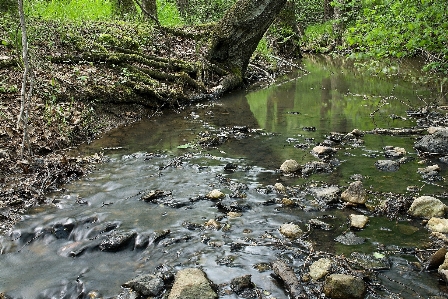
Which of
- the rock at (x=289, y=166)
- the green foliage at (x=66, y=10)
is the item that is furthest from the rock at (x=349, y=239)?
the green foliage at (x=66, y=10)

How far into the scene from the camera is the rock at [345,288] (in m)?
2.73

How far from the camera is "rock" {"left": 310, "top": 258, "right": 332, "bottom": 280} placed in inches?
115

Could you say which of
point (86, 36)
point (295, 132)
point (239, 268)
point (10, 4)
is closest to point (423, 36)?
point (295, 132)

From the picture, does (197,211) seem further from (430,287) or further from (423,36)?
(423,36)

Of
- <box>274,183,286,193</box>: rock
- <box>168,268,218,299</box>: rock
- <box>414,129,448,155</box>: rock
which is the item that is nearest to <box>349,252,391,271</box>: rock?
<box>168,268,218,299</box>: rock

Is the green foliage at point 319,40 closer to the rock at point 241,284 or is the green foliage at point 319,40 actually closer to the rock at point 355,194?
the rock at point 355,194

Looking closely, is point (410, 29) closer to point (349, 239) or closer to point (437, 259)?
point (349, 239)

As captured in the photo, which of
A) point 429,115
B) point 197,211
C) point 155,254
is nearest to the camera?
point 155,254

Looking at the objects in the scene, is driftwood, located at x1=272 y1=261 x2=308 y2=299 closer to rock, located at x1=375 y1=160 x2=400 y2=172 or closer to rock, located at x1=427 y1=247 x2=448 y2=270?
rock, located at x1=427 y1=247 x2=448 y2=270

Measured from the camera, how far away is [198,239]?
3.63 m

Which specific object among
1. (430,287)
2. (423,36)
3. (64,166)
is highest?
(423,36)

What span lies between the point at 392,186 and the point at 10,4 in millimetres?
10343

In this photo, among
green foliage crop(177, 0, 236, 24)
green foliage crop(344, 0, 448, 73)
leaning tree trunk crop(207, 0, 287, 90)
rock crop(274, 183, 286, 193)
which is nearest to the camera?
rock crop(274, 183, 286, 193)

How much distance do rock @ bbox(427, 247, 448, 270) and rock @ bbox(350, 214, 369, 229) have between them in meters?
0.74
